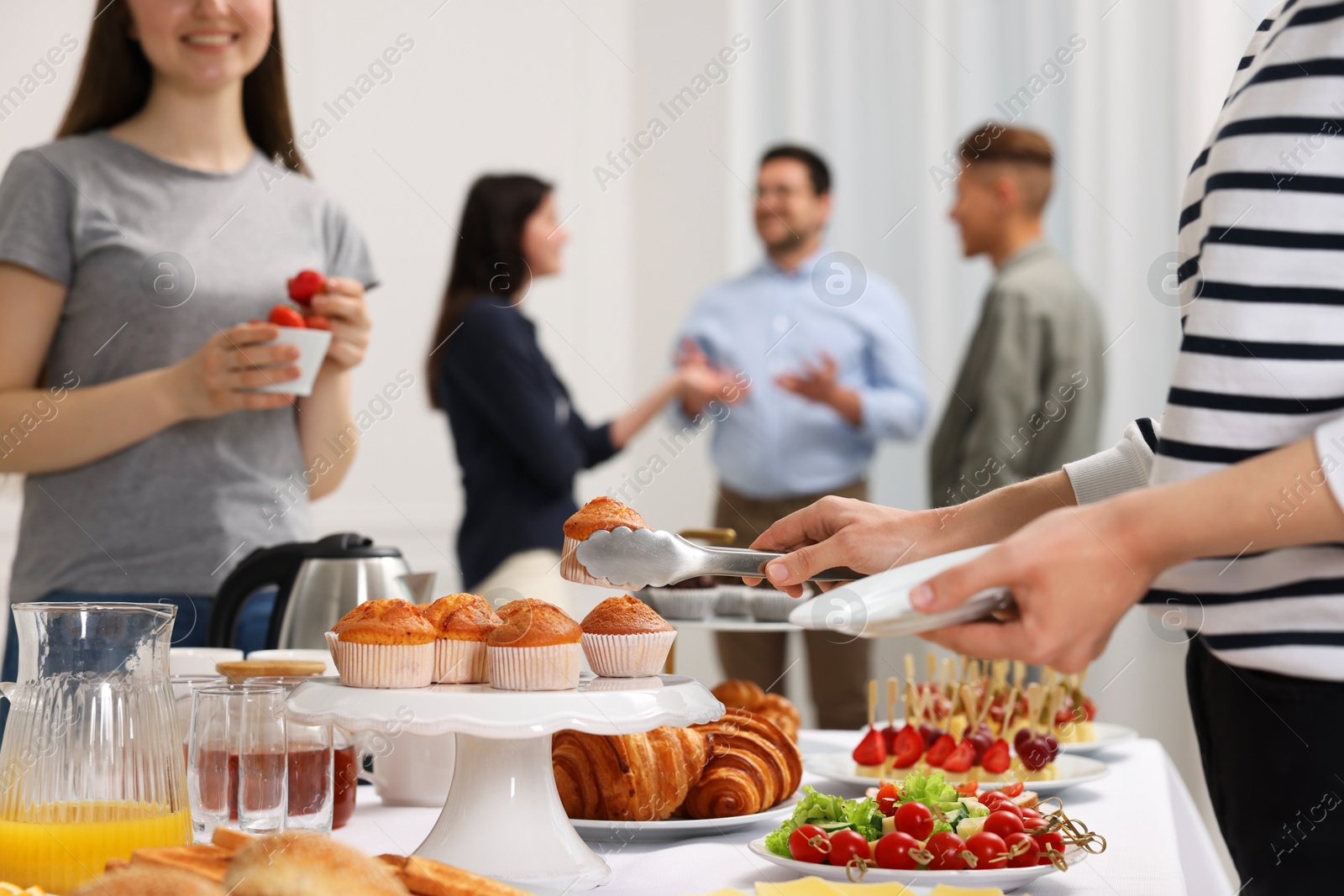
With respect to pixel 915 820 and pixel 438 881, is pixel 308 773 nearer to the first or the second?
pixel 438 881

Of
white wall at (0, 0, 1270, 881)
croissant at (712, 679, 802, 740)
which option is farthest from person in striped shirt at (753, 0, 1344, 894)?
white wall at (0, 0, 1270, 881)

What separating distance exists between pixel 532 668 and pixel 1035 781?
2.10 feet

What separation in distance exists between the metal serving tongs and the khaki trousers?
7.63 feet

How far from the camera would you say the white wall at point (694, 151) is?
352cm

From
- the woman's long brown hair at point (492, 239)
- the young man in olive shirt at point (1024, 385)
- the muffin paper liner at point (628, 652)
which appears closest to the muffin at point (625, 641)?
the muffin paper liner at point (628, 652)

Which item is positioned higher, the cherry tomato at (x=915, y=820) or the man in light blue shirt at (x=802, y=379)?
the man in light blue shirt at (x=802, y=379)

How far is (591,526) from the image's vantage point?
3.11 ft

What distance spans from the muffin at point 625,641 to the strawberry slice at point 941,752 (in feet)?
1.61

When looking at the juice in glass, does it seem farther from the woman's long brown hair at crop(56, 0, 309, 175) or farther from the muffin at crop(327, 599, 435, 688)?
the woman's long brown hair at crop(56, 0, 309, 175)

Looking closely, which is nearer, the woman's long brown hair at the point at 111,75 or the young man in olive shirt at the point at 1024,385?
the woman's long brown hair at the point at 111,75

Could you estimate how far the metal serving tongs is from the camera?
90cm

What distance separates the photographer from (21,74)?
2.98m

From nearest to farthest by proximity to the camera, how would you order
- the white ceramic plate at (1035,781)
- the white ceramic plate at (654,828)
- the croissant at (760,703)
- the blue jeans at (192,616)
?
the white ceramic plate at (654,828) < the white ceramic plate at (1035,781) < the croissant at (760,703) < the blue jeans at (192,616)

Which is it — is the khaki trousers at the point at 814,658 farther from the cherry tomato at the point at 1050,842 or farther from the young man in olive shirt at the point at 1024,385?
the cherry tomato at the point at 1050,842
